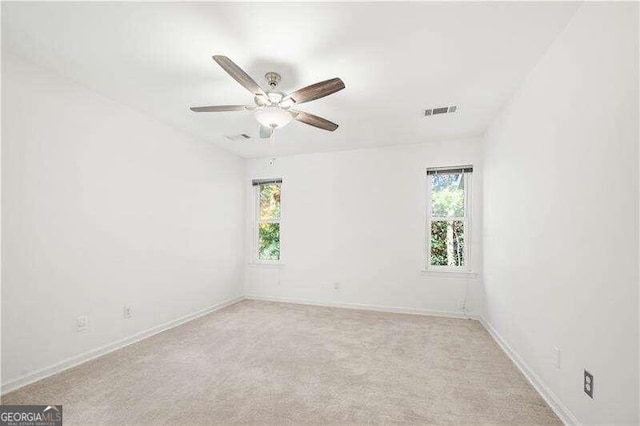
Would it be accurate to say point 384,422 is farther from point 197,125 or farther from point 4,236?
point 197,125

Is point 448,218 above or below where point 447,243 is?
above

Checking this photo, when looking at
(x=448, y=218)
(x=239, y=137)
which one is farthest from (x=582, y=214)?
(x=239, y=137)

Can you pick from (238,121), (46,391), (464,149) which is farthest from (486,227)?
(46,391)

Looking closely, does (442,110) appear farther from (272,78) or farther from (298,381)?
(298,381)

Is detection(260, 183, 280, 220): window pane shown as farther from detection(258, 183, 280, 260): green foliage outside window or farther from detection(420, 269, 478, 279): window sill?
detection(420, 269, 478, 279): window sill

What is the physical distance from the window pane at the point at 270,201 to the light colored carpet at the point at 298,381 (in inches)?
87.6

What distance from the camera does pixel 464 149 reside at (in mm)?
4137

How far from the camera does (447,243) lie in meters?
4.26

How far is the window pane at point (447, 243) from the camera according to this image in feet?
13.8

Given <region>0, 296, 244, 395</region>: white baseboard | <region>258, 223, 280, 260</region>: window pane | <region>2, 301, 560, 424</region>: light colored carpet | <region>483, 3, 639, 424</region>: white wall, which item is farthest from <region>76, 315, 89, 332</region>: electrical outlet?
<region>483, 3, 639, 424</region>: white wall

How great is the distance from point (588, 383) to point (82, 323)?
12.6 ft

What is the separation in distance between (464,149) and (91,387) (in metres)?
4.89

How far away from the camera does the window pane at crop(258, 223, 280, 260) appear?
17.0 feet

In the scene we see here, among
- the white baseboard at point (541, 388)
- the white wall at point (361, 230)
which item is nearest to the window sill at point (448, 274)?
the white wall at point (361, 230)
